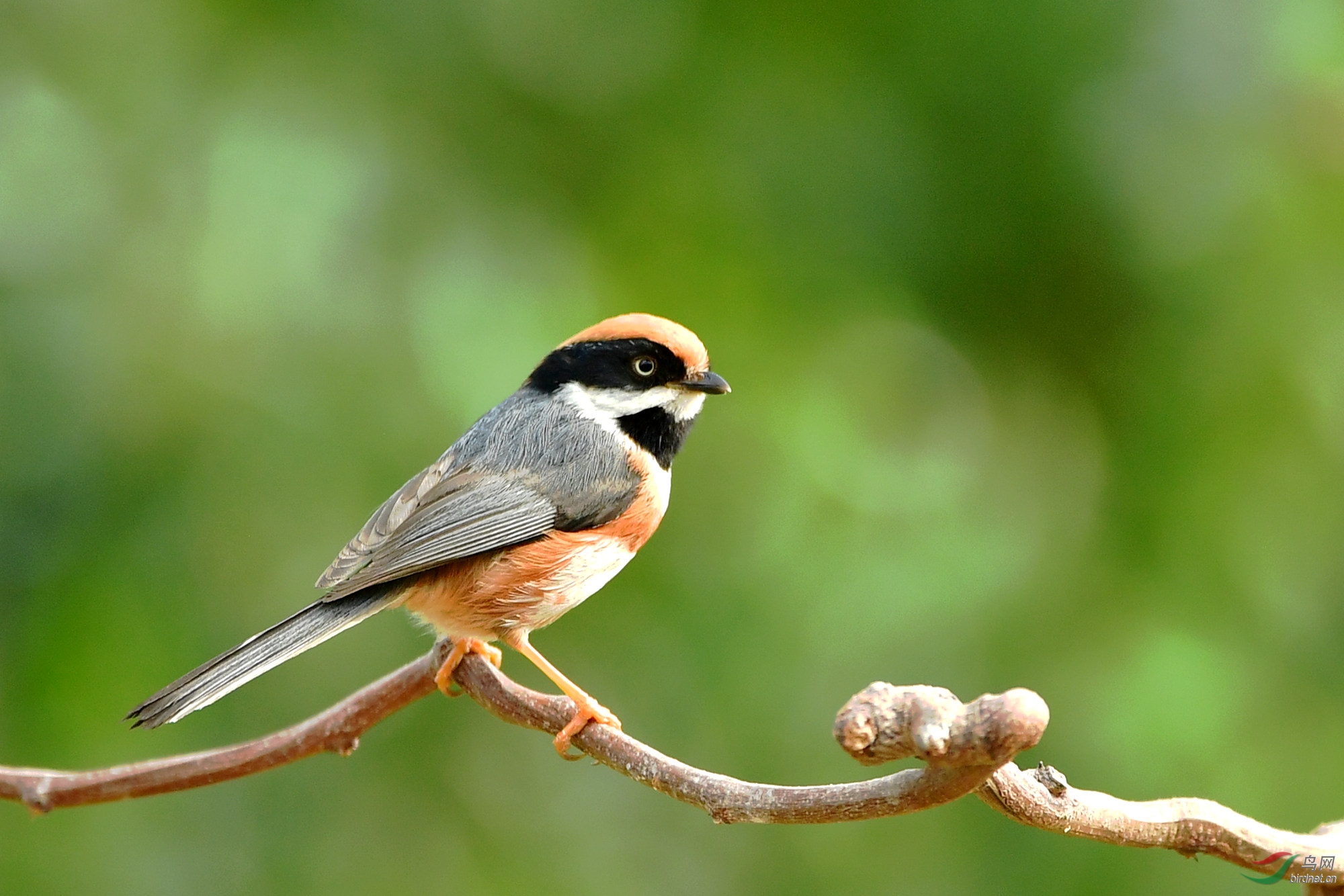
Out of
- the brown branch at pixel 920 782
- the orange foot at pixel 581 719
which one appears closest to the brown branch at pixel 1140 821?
the brown branch at pixel 920 782

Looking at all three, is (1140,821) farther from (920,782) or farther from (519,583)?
(519,583)

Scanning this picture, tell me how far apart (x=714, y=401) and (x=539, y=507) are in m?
1.13

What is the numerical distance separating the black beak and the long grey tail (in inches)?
40.6

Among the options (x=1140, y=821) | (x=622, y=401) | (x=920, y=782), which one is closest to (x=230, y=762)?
(x=622, y=401)

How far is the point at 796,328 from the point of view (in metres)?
4.53

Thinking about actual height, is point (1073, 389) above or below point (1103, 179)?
below

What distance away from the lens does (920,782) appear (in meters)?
1.85

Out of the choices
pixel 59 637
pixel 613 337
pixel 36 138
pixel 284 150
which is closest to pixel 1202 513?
pixel 613 337

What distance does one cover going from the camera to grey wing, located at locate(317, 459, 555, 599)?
3.28 m

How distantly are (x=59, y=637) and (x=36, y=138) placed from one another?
175 cm

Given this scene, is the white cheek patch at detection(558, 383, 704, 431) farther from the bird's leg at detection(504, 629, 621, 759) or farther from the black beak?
the bird's leg at detection(504, 629, 621, 759)

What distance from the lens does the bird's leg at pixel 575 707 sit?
9.89 feet

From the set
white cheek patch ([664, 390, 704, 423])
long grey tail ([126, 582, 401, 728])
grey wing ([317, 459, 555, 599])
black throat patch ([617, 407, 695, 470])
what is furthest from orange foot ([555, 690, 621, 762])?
white cheek patch ([664, 390, 704, 423])

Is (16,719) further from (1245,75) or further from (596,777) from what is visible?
(1245,75)
